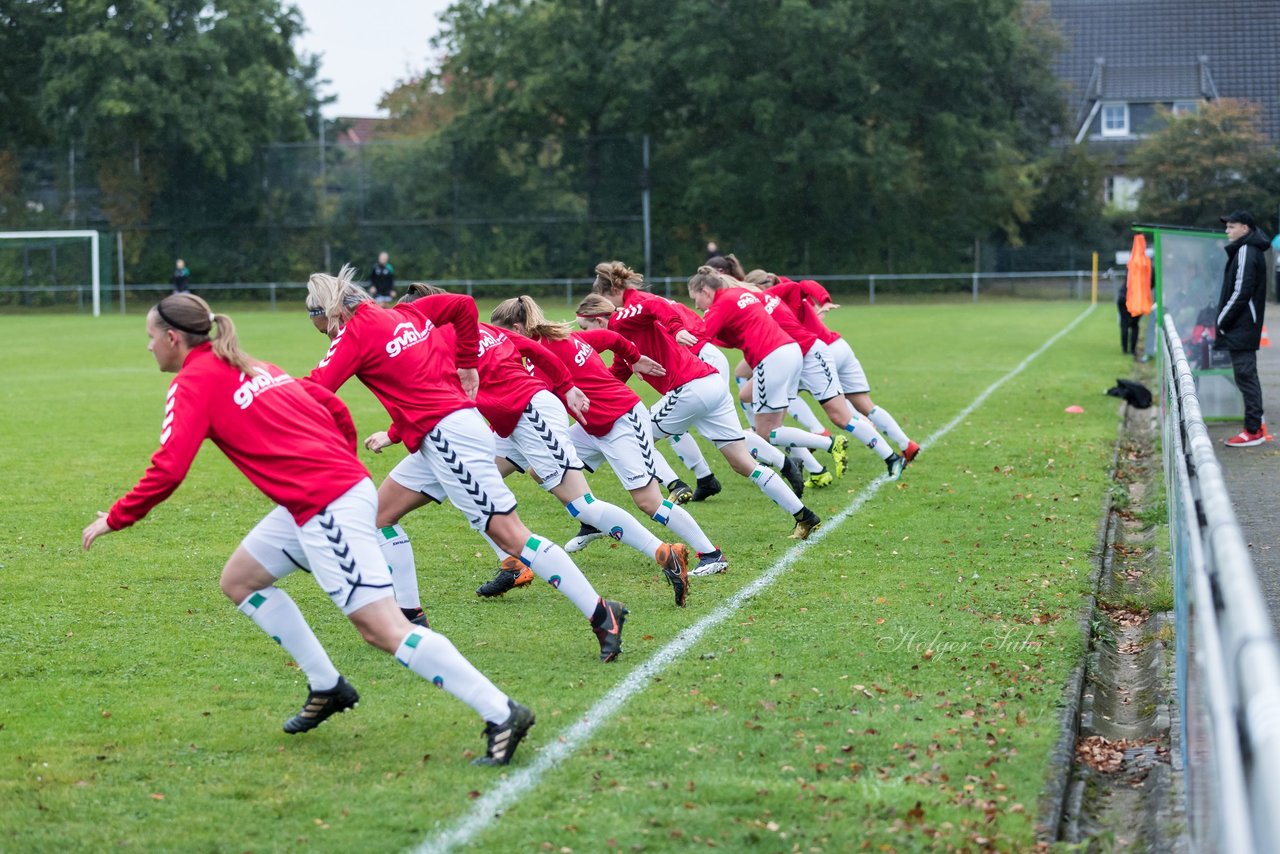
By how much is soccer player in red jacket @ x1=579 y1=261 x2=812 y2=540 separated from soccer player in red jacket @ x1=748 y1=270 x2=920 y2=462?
2.90 m

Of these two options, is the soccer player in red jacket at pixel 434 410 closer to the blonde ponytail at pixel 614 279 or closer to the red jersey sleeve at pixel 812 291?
the blonde ponytail at pixel 614 279

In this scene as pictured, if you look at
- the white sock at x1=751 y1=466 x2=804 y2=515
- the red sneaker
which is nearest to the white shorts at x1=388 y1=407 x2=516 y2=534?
the white sock at x1=751 y1=466 x2=804 y2=515

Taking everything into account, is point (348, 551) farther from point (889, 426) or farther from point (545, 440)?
point (889, 426)

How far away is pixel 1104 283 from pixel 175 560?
43.3 meters

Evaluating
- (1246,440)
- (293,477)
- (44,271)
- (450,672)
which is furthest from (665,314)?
(44,271)

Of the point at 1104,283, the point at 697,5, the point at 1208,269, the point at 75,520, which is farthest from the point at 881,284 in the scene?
the point at 75,520

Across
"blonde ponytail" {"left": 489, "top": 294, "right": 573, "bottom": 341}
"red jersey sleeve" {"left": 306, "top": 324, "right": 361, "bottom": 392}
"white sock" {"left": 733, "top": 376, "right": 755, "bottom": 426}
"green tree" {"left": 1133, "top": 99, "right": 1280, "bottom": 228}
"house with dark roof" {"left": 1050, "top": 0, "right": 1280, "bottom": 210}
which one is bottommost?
"white sock" {"left": 733, "top": 376, "right": 755, "bottom": 426}

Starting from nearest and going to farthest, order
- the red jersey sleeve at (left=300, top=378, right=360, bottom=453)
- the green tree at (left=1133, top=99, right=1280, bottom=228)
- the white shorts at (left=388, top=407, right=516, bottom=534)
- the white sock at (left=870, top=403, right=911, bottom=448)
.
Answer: the red jersey sleeve at (left=300, top=378, right=360, bottom=453) → the white shorts at (left=388, top=407, right=516, bottom=534) → the white sock at (left=870, top=403, right=911, bottom=448) → the green tree at (left=1133, top=99, right=1280, bottom=228)

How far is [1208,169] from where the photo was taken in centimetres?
5234

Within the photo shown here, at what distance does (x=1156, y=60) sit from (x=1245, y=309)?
6406cm

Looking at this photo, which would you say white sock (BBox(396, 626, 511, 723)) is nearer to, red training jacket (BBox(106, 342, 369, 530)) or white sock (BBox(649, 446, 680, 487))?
red training jacket (BBox(106, 342, 369, 530))

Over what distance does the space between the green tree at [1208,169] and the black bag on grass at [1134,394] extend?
3695cm

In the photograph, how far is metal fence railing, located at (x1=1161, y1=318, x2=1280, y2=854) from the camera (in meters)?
2.43

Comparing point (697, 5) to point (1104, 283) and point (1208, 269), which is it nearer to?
point (1104, 283)
